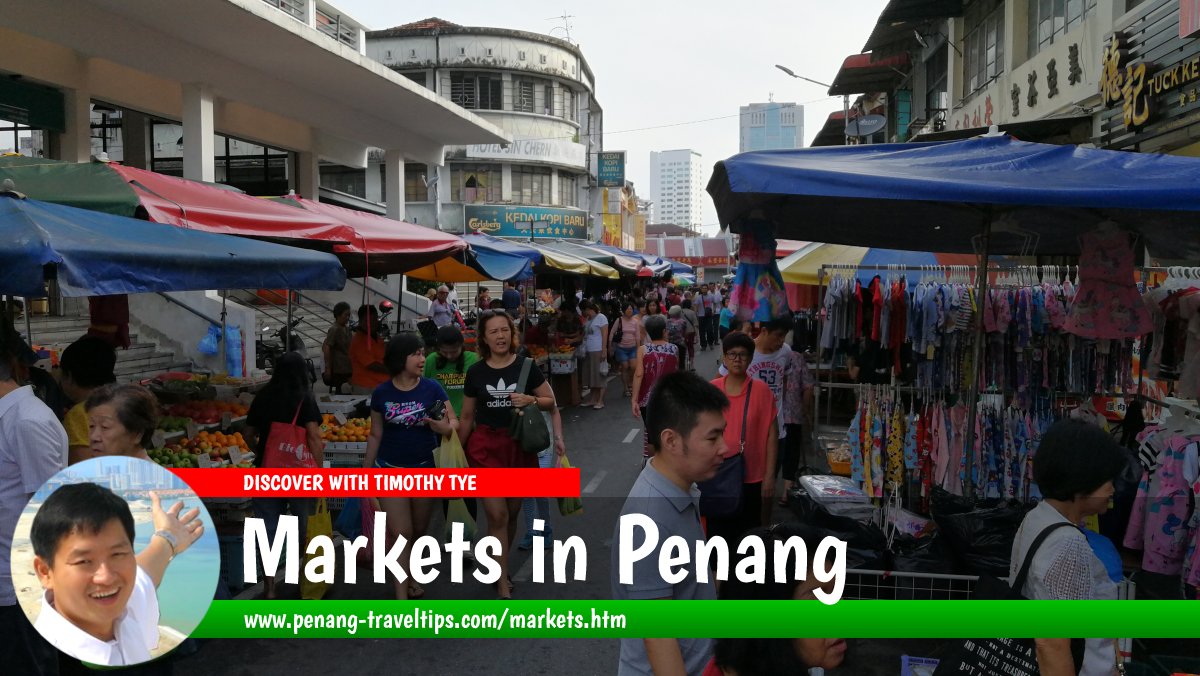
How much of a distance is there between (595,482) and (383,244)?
3.32 m

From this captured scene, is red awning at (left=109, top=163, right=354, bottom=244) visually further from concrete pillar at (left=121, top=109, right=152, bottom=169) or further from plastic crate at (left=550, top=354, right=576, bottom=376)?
concrete pillar at (left=121, top=109, right=152, bottom=169)

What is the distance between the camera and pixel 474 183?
135 ft

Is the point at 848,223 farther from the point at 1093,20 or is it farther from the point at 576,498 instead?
the point at 1093,20

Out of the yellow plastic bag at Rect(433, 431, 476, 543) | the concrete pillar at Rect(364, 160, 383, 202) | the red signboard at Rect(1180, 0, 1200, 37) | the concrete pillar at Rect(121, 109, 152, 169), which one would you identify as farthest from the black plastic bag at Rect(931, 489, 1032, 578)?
the concrete pillar at Rect(364, 160, 383, 202)

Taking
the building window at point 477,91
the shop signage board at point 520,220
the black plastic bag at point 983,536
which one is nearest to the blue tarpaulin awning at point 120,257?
the black plastic bag at point 983,536

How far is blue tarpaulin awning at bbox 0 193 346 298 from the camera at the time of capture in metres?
3.78

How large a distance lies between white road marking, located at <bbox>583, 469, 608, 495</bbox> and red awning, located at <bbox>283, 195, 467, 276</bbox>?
9.73 ft

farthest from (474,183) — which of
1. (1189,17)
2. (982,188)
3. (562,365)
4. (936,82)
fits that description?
(982,188)

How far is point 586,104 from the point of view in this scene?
1966 inches

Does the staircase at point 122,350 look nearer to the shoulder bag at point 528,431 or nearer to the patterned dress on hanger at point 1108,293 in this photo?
the shoulder bag at point 528,431

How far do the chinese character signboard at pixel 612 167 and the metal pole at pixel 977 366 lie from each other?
43384mm

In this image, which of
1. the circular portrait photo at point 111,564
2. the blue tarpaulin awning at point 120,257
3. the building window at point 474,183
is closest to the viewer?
the circular portrait photo at point 111,564

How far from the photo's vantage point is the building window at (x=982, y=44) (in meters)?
17.1

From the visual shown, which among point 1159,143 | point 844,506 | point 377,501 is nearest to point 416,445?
point 377,501
